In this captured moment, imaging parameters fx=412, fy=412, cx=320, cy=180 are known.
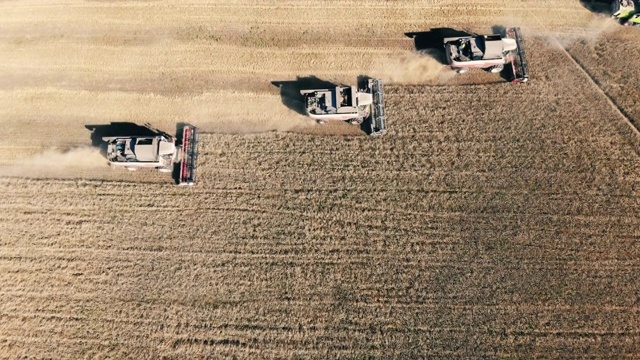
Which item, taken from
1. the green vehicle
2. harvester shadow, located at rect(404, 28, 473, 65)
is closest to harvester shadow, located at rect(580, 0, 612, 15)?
the green vehicle

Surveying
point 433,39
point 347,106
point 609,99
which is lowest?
point 609,99

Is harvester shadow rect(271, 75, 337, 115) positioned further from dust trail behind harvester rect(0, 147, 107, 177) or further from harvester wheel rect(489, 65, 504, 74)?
dust trail behind harvester rect(0, 147, 107, 177)

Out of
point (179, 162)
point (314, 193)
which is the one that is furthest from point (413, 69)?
point (179, 162)

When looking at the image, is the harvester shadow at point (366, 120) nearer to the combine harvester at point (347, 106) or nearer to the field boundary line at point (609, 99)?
the combine harvester at point (347, 106)

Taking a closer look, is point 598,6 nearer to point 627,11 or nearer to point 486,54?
point 627,11

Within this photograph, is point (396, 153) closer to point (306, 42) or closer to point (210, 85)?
point (306, 42)

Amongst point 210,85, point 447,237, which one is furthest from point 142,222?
point 447,237
